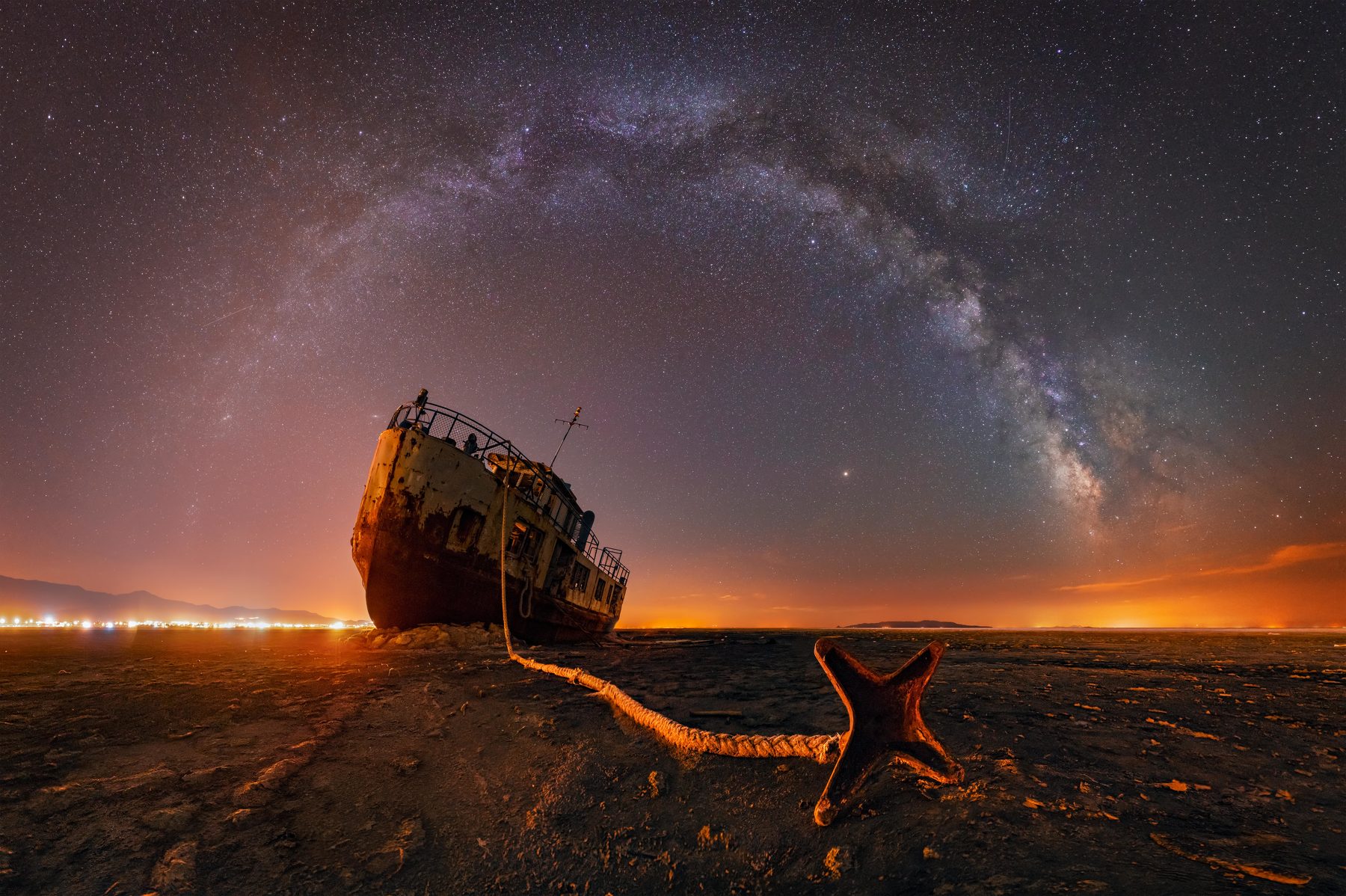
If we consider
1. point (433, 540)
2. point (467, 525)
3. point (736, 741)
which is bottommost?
point (736, 741)

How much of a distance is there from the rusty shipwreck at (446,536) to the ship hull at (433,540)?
0.8 inches

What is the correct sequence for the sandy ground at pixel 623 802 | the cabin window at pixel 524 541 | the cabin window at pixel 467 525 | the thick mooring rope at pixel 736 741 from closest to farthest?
the sandy ground at pixel 623 802 < the thick mooring rope at pixel 736 741 < the cabin window at pixel 467 525 < the cabin window at pixel 524 541

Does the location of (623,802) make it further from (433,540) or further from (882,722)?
(433,540)

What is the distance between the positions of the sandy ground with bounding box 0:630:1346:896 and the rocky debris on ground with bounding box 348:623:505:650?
692 cm

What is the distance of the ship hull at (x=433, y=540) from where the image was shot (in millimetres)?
12844

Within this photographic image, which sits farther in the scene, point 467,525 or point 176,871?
point 467,525

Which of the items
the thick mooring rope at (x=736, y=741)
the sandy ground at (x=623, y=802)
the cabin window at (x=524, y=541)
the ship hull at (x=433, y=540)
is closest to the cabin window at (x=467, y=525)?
the ship hull at (x=433, y=540)

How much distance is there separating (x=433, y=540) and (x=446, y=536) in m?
0.33

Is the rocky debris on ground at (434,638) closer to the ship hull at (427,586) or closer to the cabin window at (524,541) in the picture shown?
the ship hull at (427,586)

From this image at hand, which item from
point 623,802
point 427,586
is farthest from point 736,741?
point 427,586

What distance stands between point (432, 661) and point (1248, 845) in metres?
10.1

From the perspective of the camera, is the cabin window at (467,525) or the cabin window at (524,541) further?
the cabin window at (524,541)

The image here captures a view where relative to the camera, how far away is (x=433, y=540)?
12961 millimetres

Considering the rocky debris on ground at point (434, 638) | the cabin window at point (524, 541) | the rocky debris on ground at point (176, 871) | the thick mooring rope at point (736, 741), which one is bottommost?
the rocky debris on ground at point (434, 638)
